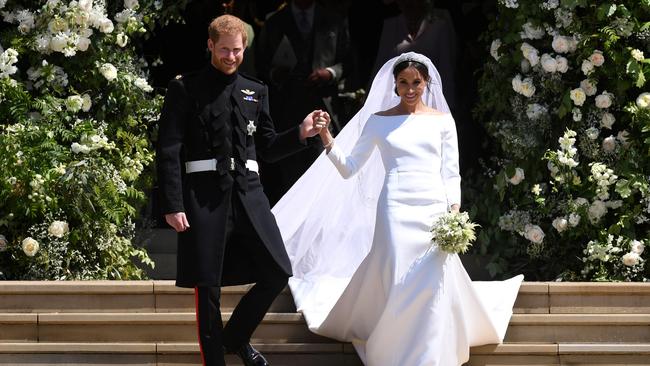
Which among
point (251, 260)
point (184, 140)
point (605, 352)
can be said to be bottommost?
point (605, 352)

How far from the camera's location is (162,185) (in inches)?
284

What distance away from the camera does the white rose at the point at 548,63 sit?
9609 millimetres

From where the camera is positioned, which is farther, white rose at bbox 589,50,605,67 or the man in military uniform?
white rose at bbox 589,50,605,67

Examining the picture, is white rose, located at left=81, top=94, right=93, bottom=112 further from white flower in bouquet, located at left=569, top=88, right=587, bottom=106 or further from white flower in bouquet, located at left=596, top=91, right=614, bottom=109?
white flower in bouquet, located at left=596, top=91, right=614, bottom=109

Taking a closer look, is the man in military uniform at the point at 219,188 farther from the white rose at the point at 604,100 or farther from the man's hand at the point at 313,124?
the white rose at the point at 604,100

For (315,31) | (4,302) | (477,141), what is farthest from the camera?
(477,141)

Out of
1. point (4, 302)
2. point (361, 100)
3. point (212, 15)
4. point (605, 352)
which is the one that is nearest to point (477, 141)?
point (361, 100)

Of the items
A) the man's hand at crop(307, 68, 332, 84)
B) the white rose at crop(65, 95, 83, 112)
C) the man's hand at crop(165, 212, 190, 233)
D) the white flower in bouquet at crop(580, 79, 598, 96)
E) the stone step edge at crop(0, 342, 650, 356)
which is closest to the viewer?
the man's hand at crop(165, 212, 190, 233)

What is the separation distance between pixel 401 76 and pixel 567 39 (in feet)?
7.00

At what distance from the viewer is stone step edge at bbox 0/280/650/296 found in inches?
333

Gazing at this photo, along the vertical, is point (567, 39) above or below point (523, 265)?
above

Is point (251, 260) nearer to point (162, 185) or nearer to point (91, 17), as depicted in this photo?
point (162, 185)

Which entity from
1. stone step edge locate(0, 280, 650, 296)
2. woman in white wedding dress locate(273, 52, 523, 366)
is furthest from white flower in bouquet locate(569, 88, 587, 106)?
woman in white wedding dress locate(273, 52, 523, 366)

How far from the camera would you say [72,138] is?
9.38 m
